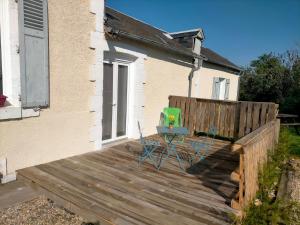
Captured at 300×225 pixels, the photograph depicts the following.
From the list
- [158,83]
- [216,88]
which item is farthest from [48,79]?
[216,88]

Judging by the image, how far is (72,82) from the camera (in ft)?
15.5

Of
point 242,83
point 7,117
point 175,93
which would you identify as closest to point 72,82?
point 7,117

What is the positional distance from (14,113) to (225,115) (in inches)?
238

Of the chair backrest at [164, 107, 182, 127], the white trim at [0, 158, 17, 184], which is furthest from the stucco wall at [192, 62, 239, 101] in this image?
the white trim at [0, 158, 17, 184]

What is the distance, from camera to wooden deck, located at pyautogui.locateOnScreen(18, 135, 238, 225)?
291cm

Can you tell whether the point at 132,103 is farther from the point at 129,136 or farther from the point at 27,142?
the point at 27,142

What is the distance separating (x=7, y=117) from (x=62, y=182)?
134 centimetres

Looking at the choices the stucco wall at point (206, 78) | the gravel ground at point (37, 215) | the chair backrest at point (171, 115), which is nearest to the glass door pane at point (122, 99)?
the chair backrest at point (171, 115)

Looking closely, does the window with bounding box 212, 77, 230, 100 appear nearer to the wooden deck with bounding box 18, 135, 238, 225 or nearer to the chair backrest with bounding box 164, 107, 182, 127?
the chair backrest with bounding box 164, 107, 182, 127

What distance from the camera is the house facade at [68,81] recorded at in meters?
3.79

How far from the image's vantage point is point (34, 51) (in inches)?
155

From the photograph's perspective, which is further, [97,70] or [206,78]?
[206,78]

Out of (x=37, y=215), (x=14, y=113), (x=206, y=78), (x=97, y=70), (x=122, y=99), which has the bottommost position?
(x=37, y=215)

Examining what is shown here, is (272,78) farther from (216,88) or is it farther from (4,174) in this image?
(4,174)
